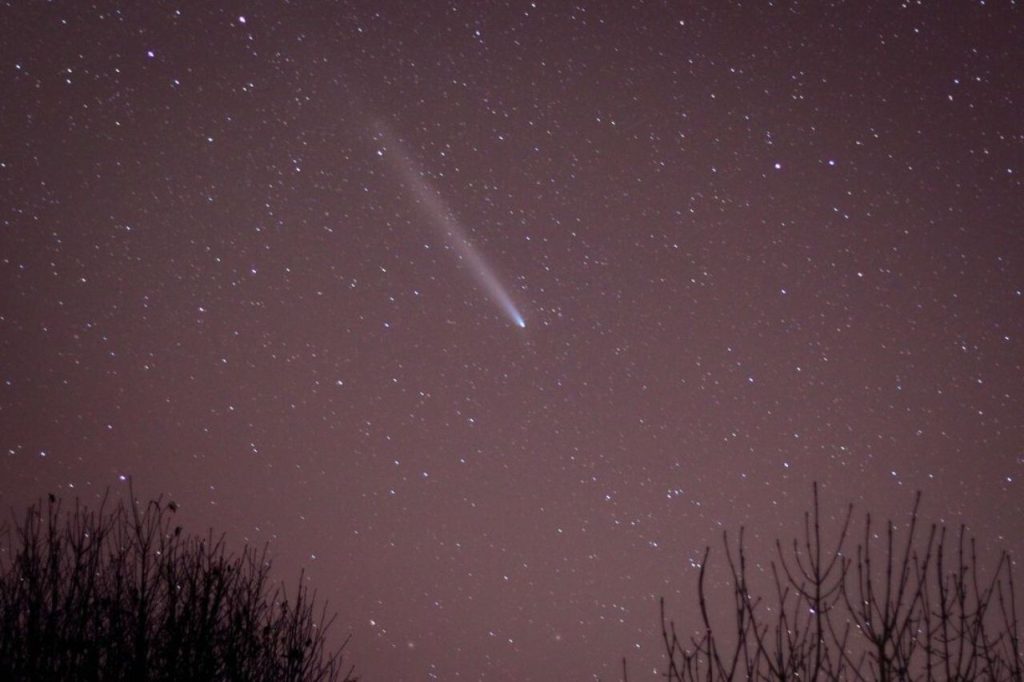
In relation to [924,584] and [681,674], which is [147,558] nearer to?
[681,674]

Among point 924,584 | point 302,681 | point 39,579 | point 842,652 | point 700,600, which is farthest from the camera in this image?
point 302,681

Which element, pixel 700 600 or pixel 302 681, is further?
pixel 302 681

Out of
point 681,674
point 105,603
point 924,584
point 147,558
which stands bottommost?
point 681,674

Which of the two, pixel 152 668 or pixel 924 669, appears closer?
pixel 924 669

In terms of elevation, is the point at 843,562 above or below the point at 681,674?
above

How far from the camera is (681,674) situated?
3.11 meters

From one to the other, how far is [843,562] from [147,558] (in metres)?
6.37

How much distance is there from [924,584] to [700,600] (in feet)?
3.67

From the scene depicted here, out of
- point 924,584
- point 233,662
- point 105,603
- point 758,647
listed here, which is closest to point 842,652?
point 758,647

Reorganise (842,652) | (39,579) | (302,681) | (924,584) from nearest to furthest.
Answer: (842,652), (924,584), (39,579), (302,681)

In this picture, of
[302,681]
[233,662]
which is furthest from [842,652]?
[302,681]

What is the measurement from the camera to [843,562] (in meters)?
3.15

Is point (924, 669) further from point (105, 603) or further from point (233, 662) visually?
point (233, 662)

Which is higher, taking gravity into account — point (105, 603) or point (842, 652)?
point (105, 603)
